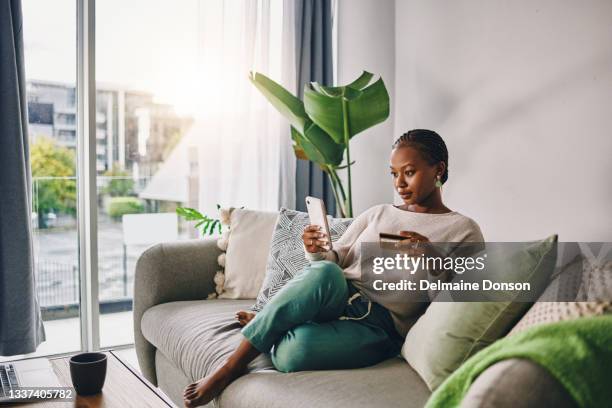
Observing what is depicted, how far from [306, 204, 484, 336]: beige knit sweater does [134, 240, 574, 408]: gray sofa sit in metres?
0.15

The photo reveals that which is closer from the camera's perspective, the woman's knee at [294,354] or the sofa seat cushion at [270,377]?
the sofa seat cushion at [270,377]

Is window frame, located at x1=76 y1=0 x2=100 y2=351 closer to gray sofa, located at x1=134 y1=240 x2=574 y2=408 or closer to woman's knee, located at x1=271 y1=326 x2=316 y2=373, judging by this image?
gray sofa, located at x1=134 y1=240 x2=574 y2=408

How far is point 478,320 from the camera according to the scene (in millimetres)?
1237

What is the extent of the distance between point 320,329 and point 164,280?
39.0 inches

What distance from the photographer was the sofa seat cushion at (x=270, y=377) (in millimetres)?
1228

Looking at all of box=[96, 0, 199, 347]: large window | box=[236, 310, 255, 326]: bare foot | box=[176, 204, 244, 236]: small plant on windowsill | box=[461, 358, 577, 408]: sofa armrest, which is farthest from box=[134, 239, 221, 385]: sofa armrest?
box=[461, 358, 577, 408]: sofa armrest

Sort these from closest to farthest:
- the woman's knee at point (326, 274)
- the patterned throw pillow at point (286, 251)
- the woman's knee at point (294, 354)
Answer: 1. the woman's knee at point (294, 354)
2. the woman's knee at point (326, 274)
3. the patterned throw pillow at point (286, 251)

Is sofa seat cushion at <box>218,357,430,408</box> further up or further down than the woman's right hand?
further down

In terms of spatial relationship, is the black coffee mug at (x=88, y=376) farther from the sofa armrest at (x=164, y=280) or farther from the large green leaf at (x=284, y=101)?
the large green leaf at (x=284, y=101)

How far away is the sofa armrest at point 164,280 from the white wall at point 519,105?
1.13m

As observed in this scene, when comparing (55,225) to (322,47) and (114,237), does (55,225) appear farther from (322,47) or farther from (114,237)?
(322,47)

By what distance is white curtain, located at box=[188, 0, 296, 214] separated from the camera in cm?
295

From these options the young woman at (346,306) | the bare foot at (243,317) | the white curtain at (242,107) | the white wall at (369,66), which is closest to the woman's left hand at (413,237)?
the young woman at (346,306)

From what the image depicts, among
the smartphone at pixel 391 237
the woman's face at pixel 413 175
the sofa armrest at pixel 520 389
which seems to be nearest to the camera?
the sofa armrest at pixel 520 389
